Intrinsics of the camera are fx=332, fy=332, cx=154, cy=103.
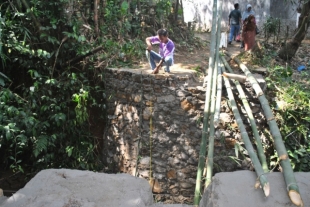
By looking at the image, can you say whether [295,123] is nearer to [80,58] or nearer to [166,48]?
[166,48]

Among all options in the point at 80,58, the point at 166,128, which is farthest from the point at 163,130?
the point at 80,58

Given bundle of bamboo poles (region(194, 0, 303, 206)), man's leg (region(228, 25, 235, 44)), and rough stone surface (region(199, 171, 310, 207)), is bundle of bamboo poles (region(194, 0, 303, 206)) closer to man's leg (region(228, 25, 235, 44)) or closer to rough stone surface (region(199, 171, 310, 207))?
rough stone surface (region(199, 171, 310, 207))

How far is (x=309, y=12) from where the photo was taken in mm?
6355

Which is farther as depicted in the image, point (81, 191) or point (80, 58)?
point (80, 58)

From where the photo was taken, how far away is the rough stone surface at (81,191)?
6.66 feet

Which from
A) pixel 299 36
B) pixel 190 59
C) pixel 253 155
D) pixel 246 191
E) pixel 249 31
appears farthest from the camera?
pixel 299 36

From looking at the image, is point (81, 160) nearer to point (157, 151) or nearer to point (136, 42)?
point (157, 151)

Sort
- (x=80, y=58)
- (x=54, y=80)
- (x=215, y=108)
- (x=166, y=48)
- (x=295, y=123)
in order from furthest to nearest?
(x=80, y=58)
(x=54, y=80)
(x=166, y=48)
(x=295, y=123)
(x=215, y=108)

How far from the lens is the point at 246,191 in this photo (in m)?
2.15

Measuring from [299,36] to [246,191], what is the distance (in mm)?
5531

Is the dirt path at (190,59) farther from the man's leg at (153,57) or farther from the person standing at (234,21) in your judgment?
the person standing at (234,21)

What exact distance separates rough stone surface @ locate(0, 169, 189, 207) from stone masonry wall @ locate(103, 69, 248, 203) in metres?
2.51

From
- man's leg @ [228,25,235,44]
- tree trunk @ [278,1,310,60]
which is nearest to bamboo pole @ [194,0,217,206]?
tree trunk @ [278,1,310,60]

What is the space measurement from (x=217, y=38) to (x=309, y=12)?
2.94 m
